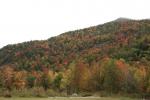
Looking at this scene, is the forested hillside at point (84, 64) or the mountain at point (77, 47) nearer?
the forested hillside at point (84, 64)

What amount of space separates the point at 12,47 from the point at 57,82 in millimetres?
113633

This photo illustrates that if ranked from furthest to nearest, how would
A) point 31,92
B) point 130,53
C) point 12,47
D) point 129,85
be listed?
point 12,47 < point 130,53 < point 129,85 < point 31,92

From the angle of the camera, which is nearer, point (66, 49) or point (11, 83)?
point (11, 83)

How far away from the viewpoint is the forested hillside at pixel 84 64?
6675 cm

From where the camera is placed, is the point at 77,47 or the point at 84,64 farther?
the point at 77,47

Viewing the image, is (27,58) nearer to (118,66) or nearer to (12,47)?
(12,47)

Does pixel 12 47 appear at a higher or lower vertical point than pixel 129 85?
higher

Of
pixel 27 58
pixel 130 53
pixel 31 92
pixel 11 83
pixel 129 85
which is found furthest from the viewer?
pixel 27 58

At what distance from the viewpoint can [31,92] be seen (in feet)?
134

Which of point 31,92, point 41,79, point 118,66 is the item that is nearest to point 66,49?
point 41,79

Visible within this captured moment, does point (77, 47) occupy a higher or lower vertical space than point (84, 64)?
higher

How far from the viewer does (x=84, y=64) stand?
8200cm

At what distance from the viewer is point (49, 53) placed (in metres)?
162

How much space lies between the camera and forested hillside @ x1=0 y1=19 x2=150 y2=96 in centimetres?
6675
